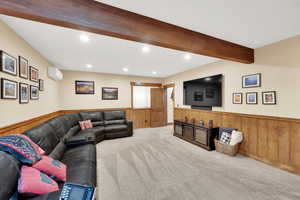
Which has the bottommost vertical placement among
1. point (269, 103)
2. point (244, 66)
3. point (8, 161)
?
point (8, 161)

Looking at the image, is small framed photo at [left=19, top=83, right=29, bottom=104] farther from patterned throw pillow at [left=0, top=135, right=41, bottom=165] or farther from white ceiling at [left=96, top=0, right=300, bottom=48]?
white ceiling at [left=96, top=0, right=300, bottom=48]

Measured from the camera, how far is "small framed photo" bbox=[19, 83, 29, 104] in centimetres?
217

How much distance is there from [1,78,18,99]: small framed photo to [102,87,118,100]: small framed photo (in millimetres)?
3350

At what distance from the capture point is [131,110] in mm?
5914

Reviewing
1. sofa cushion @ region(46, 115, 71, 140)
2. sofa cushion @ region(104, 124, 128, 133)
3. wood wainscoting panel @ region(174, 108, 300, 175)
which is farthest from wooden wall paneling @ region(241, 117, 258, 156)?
sofa cushion @ region(46, 115, 71, 140)

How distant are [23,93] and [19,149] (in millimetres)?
1595

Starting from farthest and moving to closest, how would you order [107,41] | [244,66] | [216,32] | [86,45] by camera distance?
[244,66] → [86,45] → [107,41] → [216,32]

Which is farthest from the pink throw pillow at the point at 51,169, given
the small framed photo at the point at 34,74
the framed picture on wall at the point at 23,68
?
the small framed photo at the point at 34,74

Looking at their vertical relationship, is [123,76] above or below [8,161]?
above

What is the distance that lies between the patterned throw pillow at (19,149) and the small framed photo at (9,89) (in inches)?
37.6

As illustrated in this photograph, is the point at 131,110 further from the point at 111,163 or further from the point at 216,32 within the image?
the point at 216,32

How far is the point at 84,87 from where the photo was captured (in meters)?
5.05

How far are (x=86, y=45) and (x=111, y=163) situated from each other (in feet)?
8.39

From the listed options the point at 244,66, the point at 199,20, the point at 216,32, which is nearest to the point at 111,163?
the point at 199,20
